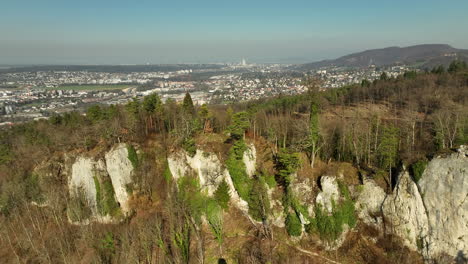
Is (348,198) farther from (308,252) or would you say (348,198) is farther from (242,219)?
(242,219)

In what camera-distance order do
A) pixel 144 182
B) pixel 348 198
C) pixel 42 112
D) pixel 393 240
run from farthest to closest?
pixel 42 112
pixel 144 182
pixel 348 198
pixel 393 240

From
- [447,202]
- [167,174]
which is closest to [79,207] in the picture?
[167,174]

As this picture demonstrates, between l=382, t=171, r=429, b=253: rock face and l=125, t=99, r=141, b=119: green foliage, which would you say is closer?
l=382, t=171, r=429, b=253: rock face

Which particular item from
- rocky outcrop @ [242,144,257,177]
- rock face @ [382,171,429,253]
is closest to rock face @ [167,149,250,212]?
rocky outcrop @ [242,144,257,177]

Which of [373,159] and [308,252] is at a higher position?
[373,159]

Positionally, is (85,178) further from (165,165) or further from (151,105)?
(151,105)

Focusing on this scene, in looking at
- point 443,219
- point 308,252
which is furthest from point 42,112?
point 443,219

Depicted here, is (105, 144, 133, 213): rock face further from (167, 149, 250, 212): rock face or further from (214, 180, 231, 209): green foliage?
(214, 180, 231, 209): green foliage
